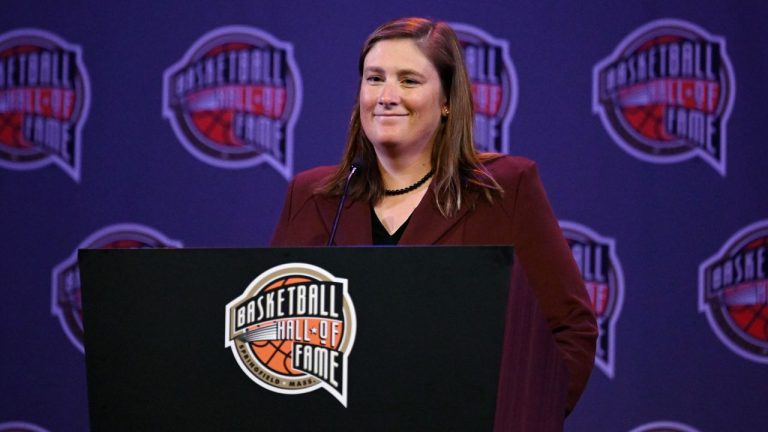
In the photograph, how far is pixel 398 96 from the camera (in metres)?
1.70

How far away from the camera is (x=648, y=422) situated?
2949 millimetres

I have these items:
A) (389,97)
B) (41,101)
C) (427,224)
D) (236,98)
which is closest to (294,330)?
(427,224)

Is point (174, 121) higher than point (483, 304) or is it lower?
higher

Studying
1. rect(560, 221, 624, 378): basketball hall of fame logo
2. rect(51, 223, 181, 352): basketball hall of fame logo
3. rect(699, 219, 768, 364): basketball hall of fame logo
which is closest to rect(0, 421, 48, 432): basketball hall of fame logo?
rect(51, 223, 181, 352): basketball hall of fame logo

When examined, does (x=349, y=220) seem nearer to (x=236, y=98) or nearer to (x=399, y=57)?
(x=399, y=57)

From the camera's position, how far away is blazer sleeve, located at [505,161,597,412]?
60.2 inches

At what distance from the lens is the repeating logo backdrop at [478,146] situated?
9.64 feet

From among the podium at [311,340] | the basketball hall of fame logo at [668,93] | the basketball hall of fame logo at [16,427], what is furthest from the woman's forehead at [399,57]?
the basketball hall of fame logo at [16,427]

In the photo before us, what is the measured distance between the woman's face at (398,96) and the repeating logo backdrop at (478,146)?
4.19ft

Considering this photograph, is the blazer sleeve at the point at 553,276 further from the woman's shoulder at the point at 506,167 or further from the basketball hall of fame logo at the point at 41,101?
the basketball hall of fame logo at the point at 41,101

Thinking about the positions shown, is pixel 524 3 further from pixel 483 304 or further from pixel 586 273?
pixel 483 304

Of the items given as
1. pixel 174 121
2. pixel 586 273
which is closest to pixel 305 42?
pixel 174 121

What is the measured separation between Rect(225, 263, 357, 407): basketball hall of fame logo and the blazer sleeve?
528 millimetres

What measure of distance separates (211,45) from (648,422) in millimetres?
1849
